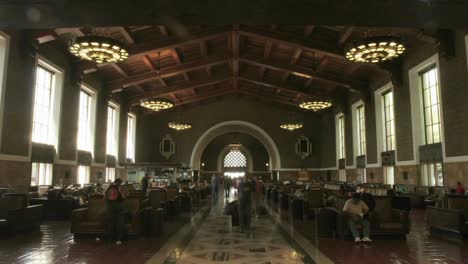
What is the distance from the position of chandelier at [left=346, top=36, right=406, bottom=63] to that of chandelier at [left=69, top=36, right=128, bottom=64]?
7.02 m

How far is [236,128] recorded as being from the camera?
102ft

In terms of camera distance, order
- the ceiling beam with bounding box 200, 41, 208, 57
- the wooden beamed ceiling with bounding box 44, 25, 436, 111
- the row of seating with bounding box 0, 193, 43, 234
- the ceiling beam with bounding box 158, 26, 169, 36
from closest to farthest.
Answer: the row of seating with bounding box 0, 193, 43, 234
the ceiling beam with bounding box 158, 26, 169, 36
the wooden beamed ceiling with bounding box 44, 25, 436, 111
the ceiling beam with bounding box 200, 41, 208, 57

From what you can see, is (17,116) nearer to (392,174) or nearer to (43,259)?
(43,259)

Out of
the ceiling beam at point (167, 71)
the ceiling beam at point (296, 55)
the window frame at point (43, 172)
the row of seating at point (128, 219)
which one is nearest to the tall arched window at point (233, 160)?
the ceiling beam at point (167, 71)

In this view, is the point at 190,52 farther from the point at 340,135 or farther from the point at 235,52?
the point at 340,135

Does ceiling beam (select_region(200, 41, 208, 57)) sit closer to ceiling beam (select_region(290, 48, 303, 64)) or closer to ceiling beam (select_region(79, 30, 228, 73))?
ceiling beam (select_region(79, 30, 228, 73))

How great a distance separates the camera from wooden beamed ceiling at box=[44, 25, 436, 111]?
16219 mm

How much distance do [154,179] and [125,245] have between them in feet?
41.8

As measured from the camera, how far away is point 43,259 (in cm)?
582

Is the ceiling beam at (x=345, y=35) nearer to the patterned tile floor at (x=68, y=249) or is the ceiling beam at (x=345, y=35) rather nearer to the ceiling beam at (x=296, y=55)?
the ceiling beam at (x=296, y=55)

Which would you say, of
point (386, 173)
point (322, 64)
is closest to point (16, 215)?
point (322, 64)

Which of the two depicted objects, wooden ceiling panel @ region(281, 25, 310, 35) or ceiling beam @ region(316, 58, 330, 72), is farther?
ceiling beam @ region(316, 58, 330, 72)

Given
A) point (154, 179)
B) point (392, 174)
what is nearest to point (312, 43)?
point (392, 174)

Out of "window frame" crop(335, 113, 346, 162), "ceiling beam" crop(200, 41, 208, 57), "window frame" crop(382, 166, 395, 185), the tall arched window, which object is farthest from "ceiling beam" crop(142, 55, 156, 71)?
the tall arched window
